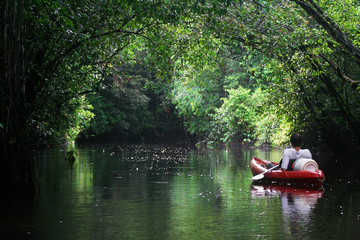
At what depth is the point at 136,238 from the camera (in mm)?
7098

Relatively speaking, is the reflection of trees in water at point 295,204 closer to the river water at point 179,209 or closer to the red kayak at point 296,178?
the river water at point 179,209

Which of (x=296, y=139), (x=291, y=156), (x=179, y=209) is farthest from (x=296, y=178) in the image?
(x=179, y=209)

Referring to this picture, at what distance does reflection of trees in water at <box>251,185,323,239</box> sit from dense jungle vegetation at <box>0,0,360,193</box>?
4.12 m

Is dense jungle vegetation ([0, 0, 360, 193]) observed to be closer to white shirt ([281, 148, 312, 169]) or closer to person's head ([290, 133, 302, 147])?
person's head ([290, 133, 302, 147])

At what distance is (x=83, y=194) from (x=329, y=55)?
1275 centimetres

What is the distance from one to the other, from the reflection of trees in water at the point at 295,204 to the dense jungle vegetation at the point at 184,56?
162 inches

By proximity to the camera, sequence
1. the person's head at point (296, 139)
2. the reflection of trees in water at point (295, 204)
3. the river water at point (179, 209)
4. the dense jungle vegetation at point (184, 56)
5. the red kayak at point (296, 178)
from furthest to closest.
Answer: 1. the person's head at point (296, 139)
2. the red kayak at point (296, 178)
3. the dense jungle vegetation at point (184, 56)
4. the reflection of trees in water at point (295, 204)
5. the river water at point (179, 209)

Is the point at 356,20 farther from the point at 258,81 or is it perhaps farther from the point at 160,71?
the point at 258,81

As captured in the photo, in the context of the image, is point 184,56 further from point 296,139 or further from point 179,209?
point 179,209

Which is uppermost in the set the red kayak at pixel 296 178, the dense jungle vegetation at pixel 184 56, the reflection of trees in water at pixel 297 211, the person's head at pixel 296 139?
the dense jungle vegetation at pixel 184 56

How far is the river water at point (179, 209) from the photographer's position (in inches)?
295

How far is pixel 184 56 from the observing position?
16812mm

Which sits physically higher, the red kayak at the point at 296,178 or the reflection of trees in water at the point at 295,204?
the red kayak at the point at 296,178

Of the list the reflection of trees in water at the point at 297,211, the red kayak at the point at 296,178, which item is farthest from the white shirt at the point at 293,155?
the reflection of trees in water at the point at 297,211
